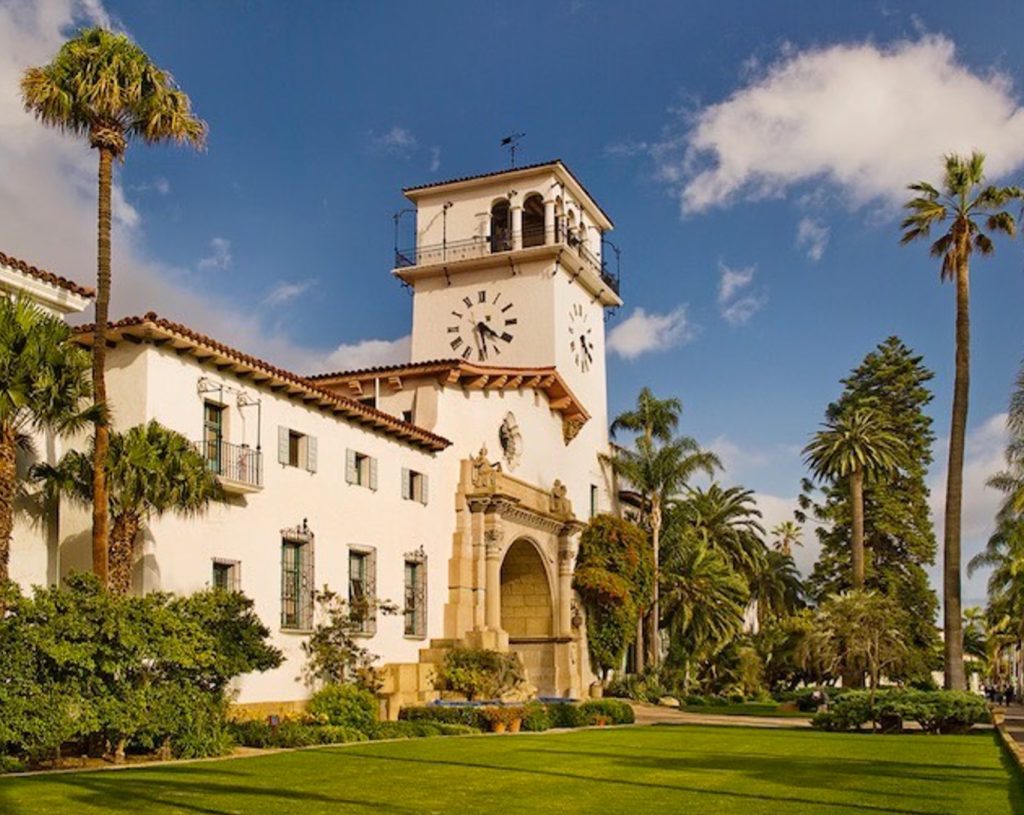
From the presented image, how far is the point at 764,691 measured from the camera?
6806 centimetres

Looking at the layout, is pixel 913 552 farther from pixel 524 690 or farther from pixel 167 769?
pixel 167 769

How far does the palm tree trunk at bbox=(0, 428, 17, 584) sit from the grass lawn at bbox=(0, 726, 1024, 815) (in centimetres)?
432

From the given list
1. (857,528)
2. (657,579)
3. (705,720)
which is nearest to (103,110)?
(705,720)

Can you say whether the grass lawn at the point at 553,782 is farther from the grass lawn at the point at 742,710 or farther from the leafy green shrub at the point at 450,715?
the grass lawn at the point at 742,710

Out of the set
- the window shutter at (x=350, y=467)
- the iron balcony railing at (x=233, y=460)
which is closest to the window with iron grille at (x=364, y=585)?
the window shutter at (x=350, y=467)

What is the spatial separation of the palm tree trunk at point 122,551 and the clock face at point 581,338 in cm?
3022

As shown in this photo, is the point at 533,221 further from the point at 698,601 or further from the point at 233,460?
the point at 233,460

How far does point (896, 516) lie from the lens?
65062 millimetres

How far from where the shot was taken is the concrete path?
3828 centimetres

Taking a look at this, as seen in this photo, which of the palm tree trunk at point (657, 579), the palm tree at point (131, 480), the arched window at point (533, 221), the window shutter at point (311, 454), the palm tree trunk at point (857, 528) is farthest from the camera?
the palm tree trunk at point (857, 528)

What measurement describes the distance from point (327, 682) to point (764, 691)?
4295 cm

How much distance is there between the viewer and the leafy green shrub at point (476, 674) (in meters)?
35.6

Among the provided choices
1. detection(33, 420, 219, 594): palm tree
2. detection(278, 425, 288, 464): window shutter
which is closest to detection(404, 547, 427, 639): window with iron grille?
detection(278, 425, 288, 464): window shutter

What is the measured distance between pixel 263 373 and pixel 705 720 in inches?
817
